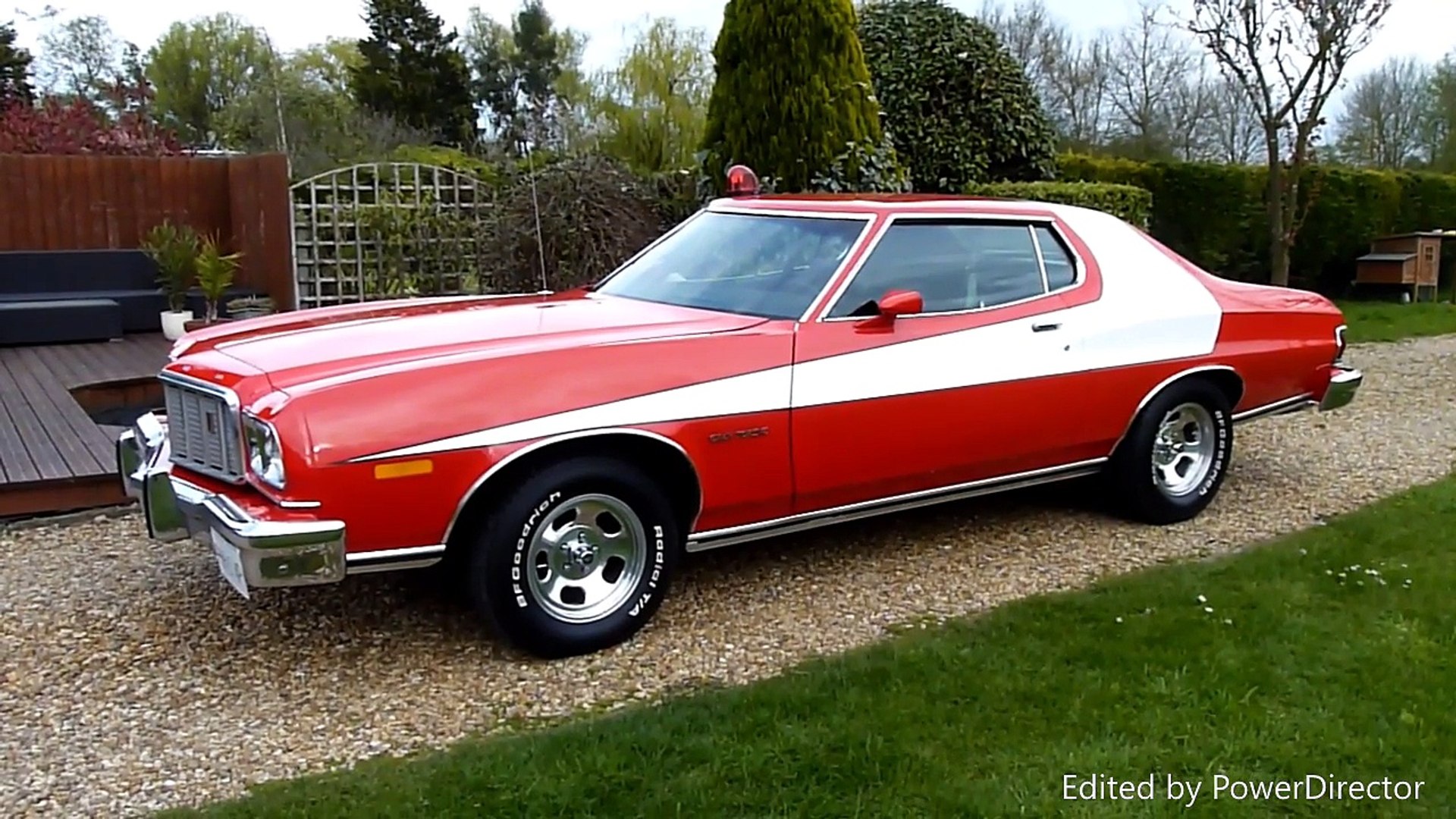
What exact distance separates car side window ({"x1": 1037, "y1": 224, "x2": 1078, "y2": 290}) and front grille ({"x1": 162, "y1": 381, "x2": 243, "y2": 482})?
3345 mm

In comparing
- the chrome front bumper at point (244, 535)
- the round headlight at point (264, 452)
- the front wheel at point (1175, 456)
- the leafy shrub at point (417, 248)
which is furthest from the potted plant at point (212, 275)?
the front wheel at point (1175, 456)

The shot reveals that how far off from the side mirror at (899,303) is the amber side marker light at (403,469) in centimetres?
180

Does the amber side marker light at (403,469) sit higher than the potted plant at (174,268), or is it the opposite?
the potted plant at (174,268)

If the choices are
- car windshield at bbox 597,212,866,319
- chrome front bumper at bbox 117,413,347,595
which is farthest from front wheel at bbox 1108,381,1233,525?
chrome front bumper at bbox 117,413,347,595

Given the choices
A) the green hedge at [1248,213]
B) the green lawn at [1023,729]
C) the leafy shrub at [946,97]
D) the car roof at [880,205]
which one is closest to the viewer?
the green lawn at [1023,729]

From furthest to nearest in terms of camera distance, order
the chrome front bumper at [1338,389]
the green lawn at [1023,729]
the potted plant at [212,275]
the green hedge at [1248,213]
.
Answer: the green hedge at [1248,213]
the potted plant at [212,275]
the chrome front bumper at [1338,389]
the green lawn at [1023,729]

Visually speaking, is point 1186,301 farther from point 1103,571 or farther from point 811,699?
point 811,699

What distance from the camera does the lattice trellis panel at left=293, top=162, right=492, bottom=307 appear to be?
1155cm

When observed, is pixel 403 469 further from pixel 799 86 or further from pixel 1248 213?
pixel 1248 213

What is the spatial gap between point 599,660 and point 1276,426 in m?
5.66

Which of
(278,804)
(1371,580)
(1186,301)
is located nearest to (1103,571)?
(1371,580)

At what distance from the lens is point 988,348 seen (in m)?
5.01

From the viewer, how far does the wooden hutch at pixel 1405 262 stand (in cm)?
1568

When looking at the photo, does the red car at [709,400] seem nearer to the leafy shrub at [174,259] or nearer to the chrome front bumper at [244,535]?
the chrome front bumper at [244,535]
